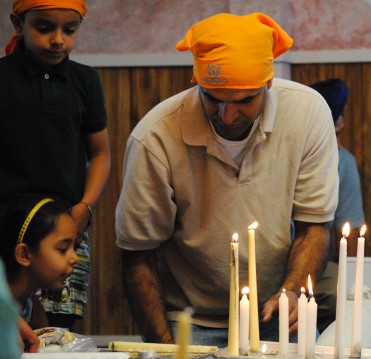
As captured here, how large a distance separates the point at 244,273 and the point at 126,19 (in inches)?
120

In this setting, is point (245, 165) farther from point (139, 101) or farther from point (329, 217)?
point (139, 101)

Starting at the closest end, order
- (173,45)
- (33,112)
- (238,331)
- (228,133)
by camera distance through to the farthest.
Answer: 1. (238,331)
2. (228,133)
3. (33,112)
4. (173,45)

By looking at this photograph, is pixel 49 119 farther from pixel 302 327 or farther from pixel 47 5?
pixel 302 327

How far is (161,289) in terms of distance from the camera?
8.79 feet

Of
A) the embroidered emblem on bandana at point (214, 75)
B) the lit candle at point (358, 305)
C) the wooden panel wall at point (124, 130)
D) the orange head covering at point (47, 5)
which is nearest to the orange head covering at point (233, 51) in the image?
the embroidered emblem on bandana at point (214, 75)

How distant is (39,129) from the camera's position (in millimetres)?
2975

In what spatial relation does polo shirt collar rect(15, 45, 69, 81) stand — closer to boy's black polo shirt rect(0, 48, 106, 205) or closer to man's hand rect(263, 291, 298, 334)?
boy's black polo shirt rect(0, 48, 106, 205)

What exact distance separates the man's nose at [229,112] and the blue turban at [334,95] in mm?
2171

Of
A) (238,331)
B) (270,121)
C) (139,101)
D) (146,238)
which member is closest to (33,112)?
(146,238)

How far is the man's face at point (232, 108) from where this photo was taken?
240 centimetres

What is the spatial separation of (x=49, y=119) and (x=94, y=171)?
0.27 m

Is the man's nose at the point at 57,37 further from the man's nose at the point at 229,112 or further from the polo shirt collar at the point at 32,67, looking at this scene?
the man's nose at the point at 229,112

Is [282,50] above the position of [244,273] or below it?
above

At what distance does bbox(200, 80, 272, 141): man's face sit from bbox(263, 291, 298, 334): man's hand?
470 mm
